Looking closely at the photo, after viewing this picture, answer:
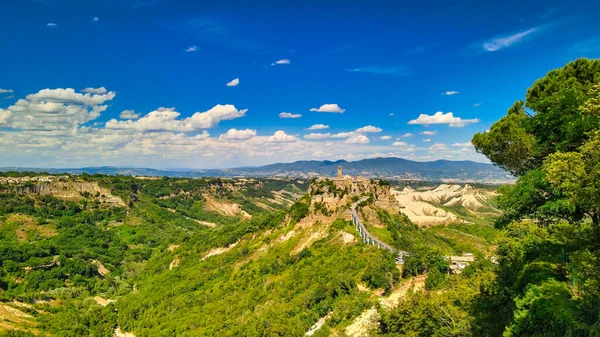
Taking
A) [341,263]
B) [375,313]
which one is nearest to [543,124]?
[375,313]

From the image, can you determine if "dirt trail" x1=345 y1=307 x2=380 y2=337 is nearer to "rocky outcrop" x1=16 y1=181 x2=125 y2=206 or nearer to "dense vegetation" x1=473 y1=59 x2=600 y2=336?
"dense vegetation" x1=473 y1=59 x2=600 y2=336

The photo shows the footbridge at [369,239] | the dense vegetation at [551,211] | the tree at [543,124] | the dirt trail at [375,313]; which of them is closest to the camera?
the dense vegetation at [551,211]

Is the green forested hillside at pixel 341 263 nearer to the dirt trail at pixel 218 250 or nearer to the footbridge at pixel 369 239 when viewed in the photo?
the dirt trail at pixel 218 250

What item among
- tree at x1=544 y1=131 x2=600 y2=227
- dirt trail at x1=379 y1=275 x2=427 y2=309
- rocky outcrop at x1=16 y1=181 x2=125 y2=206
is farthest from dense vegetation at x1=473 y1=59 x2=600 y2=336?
rocky outcrop at x1=16 y1=181 x2=125 y2=206

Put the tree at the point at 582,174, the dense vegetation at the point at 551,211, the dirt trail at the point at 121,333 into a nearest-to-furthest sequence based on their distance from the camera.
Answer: the tree at the point at 582,174, the dense vegetation at the point at 551,211, the dirt trail at the point at 121,333

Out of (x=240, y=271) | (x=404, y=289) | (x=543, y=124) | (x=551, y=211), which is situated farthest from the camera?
(x=240, y=271)

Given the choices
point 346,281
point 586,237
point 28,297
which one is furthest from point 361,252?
point 28,297

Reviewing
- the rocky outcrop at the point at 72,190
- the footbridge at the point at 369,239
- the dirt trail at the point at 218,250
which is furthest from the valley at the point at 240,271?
the rocky outcrop at the point at 72,190

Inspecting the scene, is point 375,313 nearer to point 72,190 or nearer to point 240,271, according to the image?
point 240,271

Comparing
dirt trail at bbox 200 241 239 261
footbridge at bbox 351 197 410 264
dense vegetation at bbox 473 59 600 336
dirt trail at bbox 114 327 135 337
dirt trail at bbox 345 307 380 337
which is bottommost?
dirt trail at bbox 114 327 135 337

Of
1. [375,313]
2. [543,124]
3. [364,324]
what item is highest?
[543,124]
